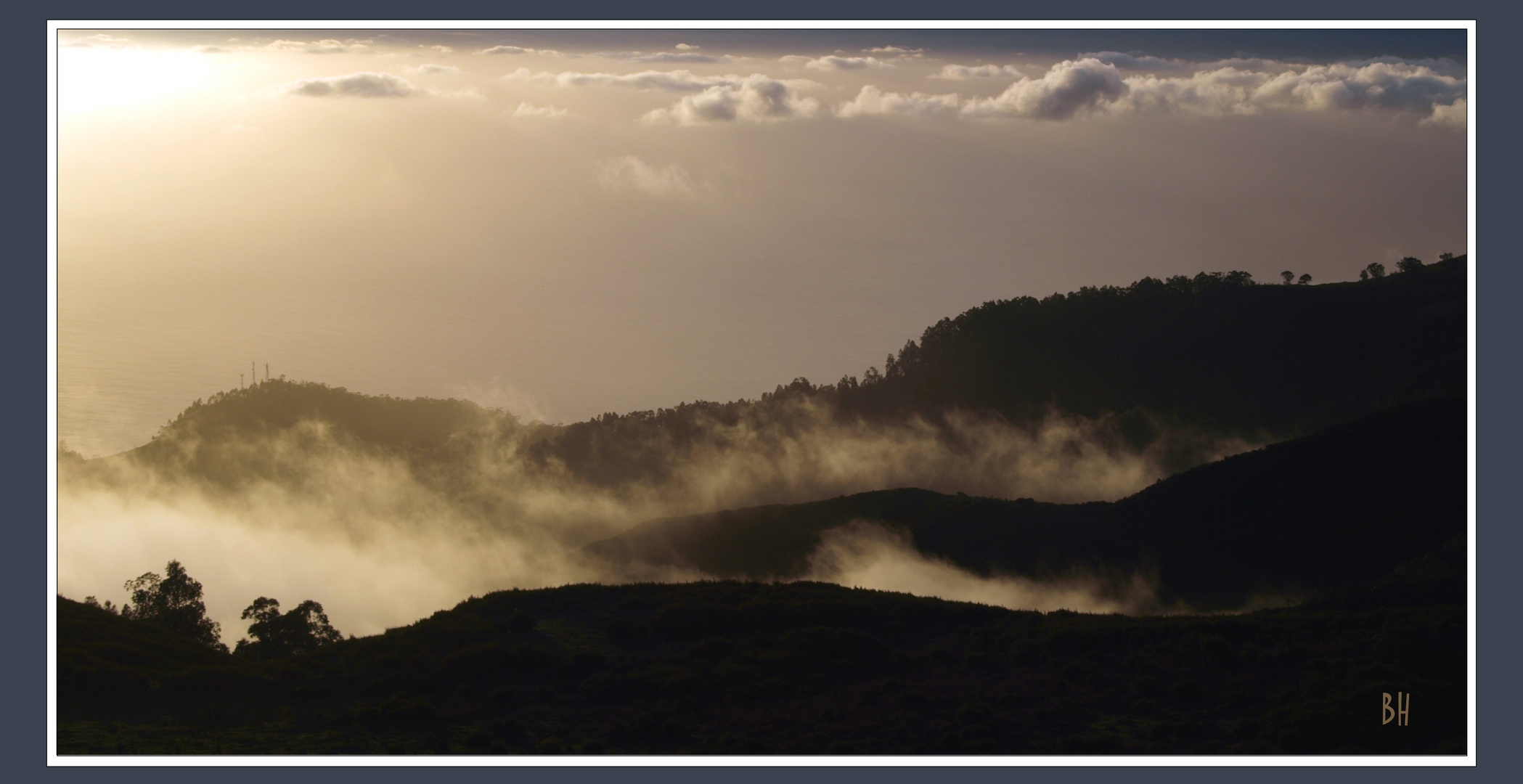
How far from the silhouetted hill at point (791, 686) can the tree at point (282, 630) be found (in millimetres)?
13994

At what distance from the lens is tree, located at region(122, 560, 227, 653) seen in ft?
162

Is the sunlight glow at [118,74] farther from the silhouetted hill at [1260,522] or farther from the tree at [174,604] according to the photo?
the silhouetted hill at [1260,522]

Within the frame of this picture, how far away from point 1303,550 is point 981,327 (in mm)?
75628

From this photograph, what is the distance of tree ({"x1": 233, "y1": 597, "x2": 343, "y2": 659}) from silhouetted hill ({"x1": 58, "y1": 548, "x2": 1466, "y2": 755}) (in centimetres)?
1399

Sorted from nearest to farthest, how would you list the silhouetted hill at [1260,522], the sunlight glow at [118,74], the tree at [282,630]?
the sunlight glow at [118,74] → the tree at [282,630] → the silhouetted hill at [1260,522]

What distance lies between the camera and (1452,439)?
46.6 meters

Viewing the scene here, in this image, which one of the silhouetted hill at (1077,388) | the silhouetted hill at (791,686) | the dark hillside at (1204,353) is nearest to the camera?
the silhouetted hill at (791,686)

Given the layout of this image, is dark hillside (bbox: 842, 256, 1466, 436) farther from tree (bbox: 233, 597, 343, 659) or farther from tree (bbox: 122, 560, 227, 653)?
tree (bbox: 122, 560, 227, 653)

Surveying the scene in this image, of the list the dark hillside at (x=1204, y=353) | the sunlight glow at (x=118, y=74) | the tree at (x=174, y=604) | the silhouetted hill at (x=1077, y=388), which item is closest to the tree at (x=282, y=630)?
the tree at (x=174, y=604)

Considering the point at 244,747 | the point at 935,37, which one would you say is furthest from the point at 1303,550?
the point at 244,747

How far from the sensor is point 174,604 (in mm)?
51406

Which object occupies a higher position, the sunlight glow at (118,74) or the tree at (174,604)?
the sunlight glow at (118,74)

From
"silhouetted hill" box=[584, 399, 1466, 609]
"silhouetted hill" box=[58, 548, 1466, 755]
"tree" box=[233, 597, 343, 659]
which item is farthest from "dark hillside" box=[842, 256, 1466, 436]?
"tree" box=[233, 597, 343, 659]

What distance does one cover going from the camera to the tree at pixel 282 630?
44.7 m
